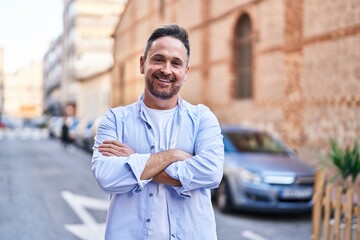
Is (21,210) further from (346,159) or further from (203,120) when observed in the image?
(203,120)

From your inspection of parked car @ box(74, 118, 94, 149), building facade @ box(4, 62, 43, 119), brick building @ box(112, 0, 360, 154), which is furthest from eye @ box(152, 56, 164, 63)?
building facade @ box(4, 62, 43, 119)

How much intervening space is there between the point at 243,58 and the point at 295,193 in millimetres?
11032

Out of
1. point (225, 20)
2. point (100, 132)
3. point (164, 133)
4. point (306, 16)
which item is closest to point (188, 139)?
point (164, 133)

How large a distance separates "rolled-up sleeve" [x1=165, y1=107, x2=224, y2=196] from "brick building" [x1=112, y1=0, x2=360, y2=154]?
34.3ft

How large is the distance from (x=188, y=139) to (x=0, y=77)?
4904 inches

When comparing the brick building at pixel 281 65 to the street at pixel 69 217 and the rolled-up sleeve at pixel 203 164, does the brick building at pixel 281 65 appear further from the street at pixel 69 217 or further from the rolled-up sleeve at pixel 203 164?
the rolled-up sleeve at pixel 203 164

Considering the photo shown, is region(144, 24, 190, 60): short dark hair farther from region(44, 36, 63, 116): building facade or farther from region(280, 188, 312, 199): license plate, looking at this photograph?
region(44, 36, 63, 116): building facade

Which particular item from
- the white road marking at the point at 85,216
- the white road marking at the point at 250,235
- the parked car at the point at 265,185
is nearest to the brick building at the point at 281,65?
the parked car at the point at 265,185

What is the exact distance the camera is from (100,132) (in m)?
2.63

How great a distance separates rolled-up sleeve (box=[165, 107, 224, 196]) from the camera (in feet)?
8.07

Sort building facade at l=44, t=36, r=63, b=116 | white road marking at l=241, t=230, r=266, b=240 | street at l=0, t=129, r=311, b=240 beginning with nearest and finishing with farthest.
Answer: white road marking at l=241, t=230, r=266, b=240, street at l=0, t=129, r=311, b=240, building facade at l=44, t=36, r=63, b=116

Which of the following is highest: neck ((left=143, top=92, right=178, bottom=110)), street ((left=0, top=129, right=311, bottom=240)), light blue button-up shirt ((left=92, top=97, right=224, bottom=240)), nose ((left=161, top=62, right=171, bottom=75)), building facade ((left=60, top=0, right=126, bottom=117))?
building facade ((left=60, top=0, right=126, bottom=117))

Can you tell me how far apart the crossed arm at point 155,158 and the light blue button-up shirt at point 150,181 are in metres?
0.02

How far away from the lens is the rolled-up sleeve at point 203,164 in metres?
2.46
